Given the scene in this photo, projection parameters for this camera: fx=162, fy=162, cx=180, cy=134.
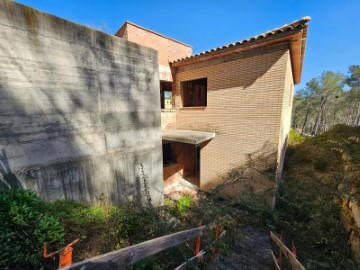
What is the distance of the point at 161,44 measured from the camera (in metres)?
7.15

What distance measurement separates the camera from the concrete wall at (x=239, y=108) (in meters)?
5.38

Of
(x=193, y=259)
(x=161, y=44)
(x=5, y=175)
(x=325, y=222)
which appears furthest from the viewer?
(x=161, y=44)

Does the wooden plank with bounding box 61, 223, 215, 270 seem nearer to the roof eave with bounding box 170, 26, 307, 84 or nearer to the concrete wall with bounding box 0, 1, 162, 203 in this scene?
the concrete wall with bounding box 0, 1, 162, 203

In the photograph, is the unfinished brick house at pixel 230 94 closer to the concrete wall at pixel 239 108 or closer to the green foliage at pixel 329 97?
the concrete wall at pixel 239 108

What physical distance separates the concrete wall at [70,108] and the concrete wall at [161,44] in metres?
2.23

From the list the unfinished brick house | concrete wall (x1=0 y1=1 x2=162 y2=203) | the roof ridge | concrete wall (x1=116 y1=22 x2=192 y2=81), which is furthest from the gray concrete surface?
the roof ridge

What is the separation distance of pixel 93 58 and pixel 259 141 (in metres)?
5.63

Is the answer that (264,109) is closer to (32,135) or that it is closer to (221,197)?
(221,197)

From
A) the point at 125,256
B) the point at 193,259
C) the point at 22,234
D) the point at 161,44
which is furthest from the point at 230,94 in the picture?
the point at 22,234

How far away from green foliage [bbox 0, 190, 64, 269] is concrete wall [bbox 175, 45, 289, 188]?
5820mm

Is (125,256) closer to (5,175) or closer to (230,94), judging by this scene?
(5,175)

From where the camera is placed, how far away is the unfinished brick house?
17.3 feet

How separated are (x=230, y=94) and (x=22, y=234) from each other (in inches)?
Answer: 250

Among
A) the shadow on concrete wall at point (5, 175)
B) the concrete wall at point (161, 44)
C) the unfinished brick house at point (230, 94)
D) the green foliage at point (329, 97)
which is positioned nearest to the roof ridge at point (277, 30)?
the unfinished brick house at point (230, 94)
